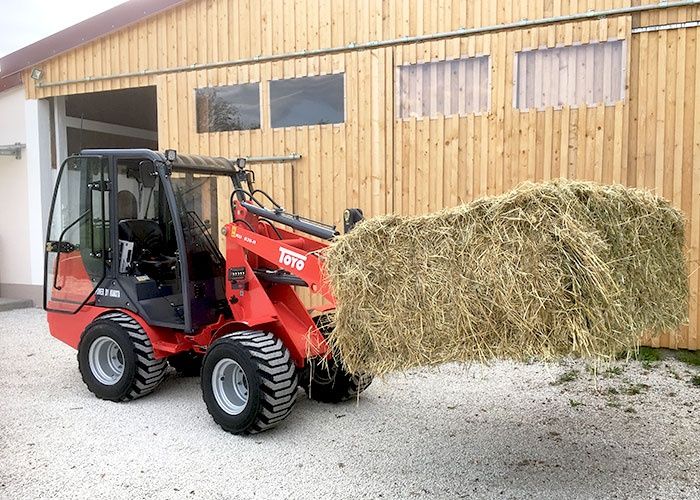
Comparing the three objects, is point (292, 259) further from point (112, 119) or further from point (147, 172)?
point (112, 119)

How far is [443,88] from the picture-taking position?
23.8 feet

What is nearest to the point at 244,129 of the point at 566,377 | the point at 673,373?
the point at 566,377

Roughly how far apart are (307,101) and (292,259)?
14.1ft

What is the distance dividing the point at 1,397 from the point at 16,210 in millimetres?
6018

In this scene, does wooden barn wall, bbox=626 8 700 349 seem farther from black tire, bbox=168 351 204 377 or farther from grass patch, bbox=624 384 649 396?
black tire, bbox=168 351 204 377

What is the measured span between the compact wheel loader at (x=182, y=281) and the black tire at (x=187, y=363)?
0.04 m

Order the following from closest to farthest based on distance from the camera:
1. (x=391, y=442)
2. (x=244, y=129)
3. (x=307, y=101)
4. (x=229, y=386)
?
(x=391, y=442), (x=229, y=386), (x=307, y=101), (x=244, y=129)

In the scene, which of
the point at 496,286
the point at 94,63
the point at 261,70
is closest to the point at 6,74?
the point at 94,63

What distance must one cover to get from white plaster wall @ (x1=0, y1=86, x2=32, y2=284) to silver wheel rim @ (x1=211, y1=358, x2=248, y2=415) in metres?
7.50

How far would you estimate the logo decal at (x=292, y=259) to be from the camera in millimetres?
4348

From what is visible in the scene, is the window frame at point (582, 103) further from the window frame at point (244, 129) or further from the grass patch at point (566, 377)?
the window frame at point (244, 129)

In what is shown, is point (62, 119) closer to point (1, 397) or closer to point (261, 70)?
point (261, 70)

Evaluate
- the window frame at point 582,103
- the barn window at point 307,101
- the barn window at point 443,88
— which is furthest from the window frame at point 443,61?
the barn window at point 307,101

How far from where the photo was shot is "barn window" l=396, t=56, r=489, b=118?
7.08 m
